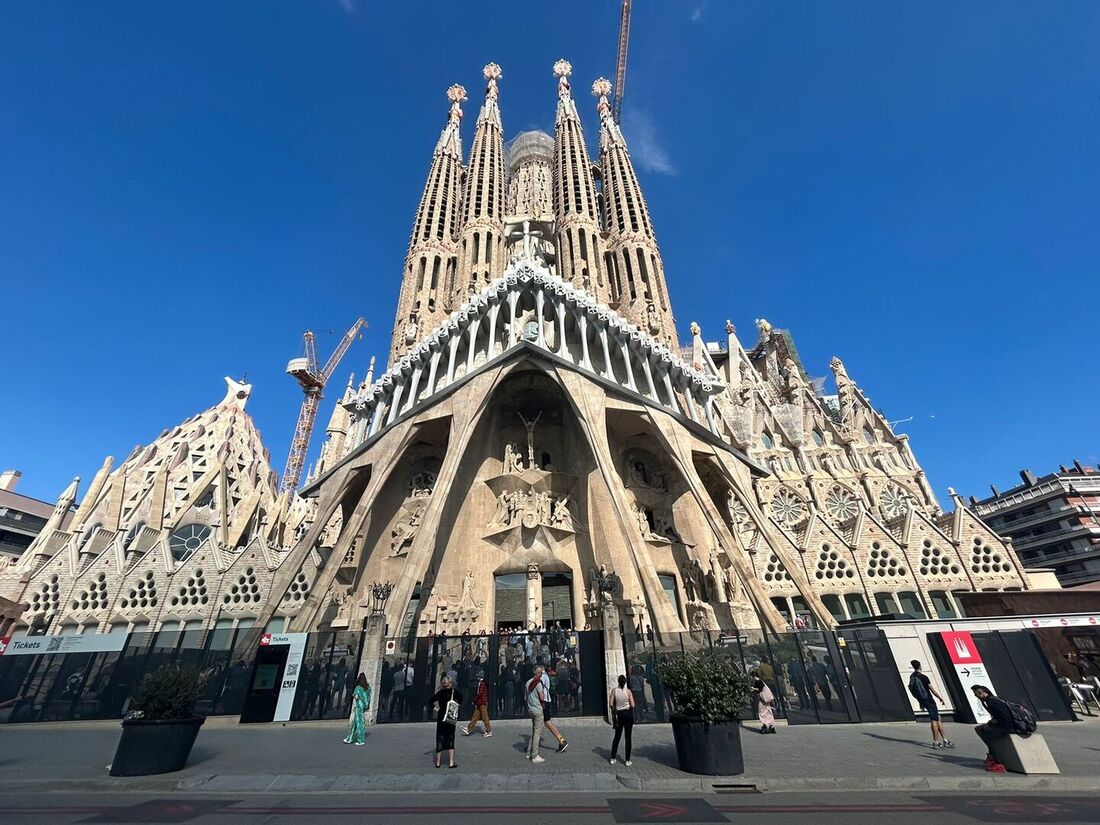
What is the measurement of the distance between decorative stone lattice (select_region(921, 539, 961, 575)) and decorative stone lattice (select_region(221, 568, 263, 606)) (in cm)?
4243

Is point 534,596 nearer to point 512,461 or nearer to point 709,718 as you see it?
point 512,461

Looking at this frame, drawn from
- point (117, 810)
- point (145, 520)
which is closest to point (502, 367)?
point (117, 810)

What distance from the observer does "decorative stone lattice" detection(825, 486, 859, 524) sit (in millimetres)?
38456

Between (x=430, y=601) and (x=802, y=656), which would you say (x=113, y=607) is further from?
(x=802, y=656)

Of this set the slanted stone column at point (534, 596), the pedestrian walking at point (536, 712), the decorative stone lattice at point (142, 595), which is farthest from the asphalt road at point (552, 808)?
the decorative stone lattice at point (142, 595)

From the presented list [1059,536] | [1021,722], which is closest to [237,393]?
[1021,722]

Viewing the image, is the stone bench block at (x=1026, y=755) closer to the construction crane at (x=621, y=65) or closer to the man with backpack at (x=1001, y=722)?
the man with backpack at (x=1001, y=722)

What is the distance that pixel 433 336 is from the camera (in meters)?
27.4

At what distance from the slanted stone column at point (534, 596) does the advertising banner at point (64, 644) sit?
593 inches

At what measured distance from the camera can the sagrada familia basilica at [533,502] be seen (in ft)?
74.7

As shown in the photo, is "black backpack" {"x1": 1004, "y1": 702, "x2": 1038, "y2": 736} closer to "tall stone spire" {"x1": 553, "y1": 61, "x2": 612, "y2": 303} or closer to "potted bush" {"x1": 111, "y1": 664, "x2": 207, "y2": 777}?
"potted bush" {"x1": 111, "y1": 664, "x2": 207, "y2": 777}

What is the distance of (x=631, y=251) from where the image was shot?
41594 millimetres

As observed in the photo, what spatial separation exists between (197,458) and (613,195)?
47.2 meters

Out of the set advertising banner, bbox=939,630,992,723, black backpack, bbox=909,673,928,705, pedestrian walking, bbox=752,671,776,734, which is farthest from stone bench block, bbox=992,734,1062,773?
advertising banner, bbox=939,630,992,723
